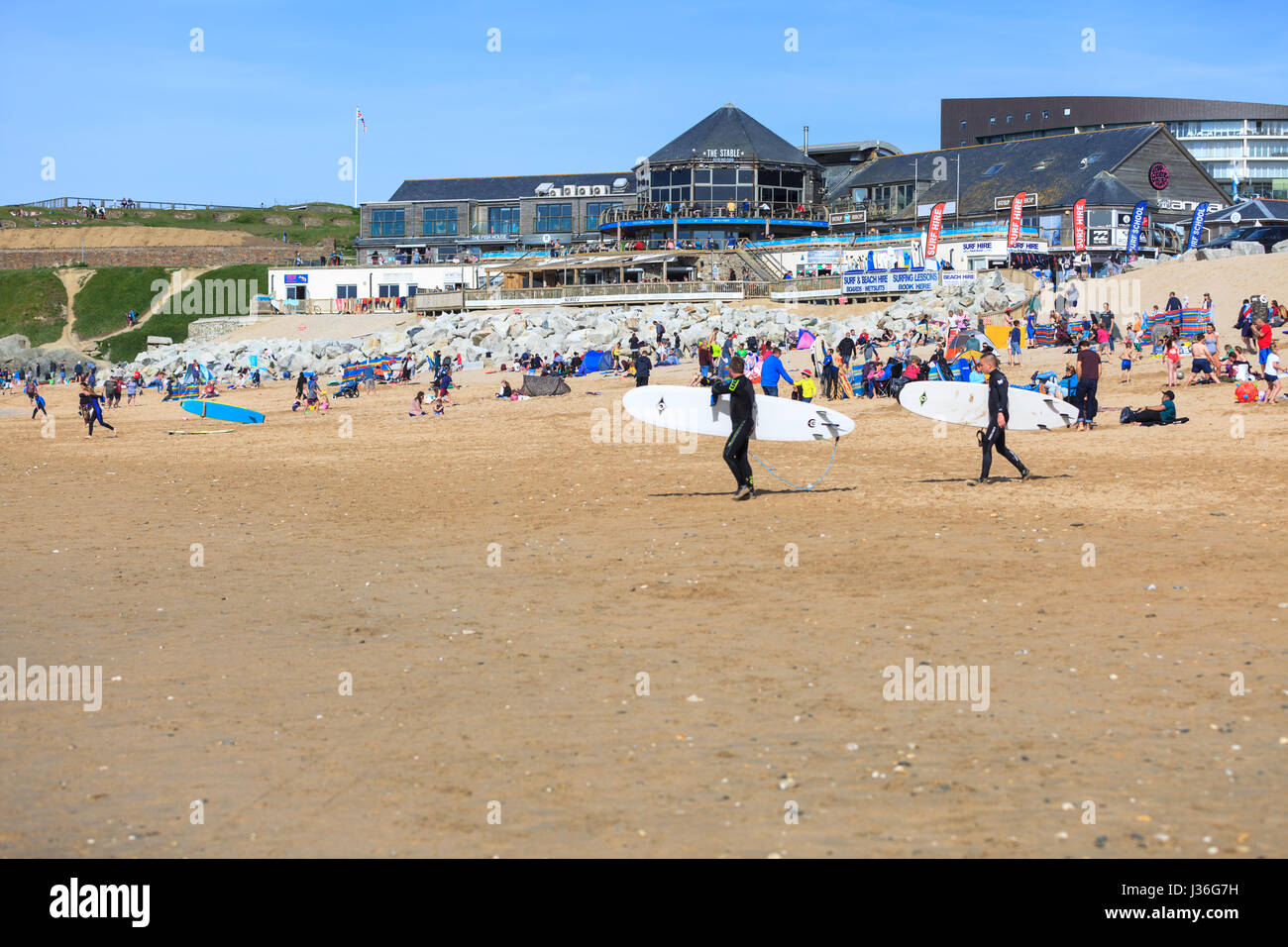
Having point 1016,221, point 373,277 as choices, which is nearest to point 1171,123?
point 1016,221

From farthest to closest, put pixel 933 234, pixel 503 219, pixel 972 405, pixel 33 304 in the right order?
pixel 33 304 < pixel 503 219 < pixel 933 234 < pixel 972 405

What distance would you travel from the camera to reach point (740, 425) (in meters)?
15.0

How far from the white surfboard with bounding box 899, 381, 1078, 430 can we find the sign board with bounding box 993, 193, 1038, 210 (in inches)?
1871

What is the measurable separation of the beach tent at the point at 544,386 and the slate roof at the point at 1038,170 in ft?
129

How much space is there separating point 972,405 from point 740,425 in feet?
17.8

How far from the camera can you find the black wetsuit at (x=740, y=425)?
48.8 ft

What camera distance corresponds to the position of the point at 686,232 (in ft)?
241

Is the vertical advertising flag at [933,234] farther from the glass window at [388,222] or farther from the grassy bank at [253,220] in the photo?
the grassy bank at [253,220]

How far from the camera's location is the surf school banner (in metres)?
50.9

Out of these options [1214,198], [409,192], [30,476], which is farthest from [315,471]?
[409,192]

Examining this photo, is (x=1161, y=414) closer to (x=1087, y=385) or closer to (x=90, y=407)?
(x=1087, y=385)

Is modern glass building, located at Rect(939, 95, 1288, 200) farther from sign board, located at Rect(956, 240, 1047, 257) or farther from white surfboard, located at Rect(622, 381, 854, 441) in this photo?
white surfboard, located at Rect(622, 381, 854, 441)

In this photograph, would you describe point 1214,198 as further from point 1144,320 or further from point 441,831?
point 441,831
